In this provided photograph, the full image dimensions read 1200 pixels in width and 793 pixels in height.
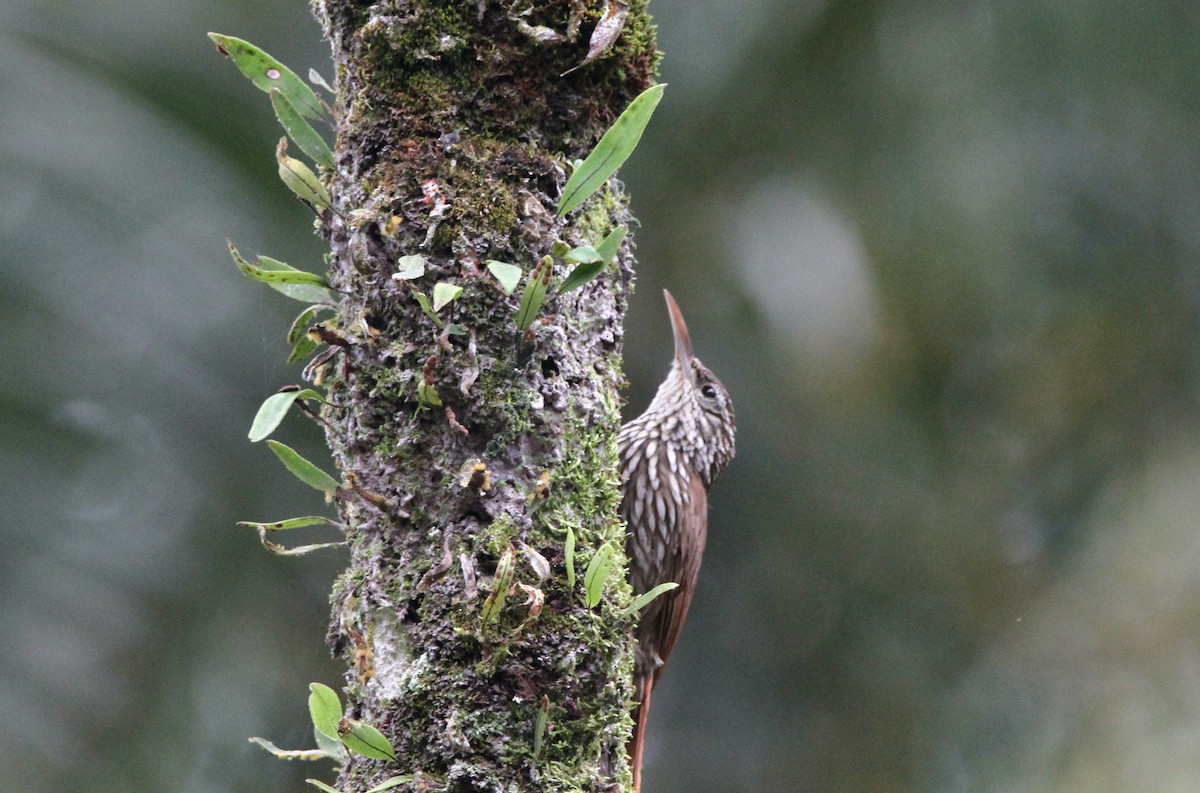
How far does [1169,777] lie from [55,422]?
4.50m

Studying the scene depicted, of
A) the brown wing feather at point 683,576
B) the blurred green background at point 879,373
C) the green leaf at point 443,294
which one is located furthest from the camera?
the blurred green background at point 879,373

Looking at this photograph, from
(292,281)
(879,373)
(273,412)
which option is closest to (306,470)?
(273,412)

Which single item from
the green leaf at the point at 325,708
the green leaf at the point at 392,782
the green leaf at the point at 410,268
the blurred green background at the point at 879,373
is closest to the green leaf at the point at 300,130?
the green leaf at the point at 410,268

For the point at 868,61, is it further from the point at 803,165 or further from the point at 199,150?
the point at 199,150

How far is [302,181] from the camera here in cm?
200

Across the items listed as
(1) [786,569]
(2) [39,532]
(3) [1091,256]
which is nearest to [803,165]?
(3) [1091,256]

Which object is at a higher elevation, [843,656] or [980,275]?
[980,275]

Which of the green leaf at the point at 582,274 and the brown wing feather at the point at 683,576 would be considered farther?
the brown wing feather at the point at 683,576

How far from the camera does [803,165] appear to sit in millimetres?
5355

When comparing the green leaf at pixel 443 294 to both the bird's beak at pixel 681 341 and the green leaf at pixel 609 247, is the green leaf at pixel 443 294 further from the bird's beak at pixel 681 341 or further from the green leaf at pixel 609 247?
the bird's beak at pixel 681 341

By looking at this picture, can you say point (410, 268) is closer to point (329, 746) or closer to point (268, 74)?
point (268, 74)

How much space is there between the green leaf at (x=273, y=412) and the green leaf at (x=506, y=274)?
0.39 meters

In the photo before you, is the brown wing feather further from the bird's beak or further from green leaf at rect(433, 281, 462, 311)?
green leaf at rect(433, 281, 462, 311)

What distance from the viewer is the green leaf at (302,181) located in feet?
6.45
